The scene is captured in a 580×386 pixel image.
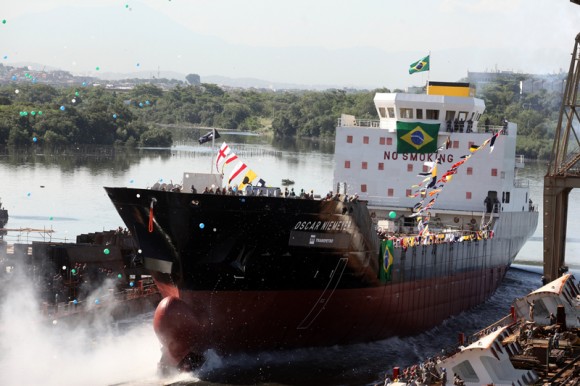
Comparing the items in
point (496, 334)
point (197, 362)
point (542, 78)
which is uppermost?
point (542, 78)

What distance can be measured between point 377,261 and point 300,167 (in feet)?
180

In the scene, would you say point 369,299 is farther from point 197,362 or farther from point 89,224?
point 89,224

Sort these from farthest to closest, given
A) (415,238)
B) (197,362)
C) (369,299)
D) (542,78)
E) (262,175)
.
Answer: (542,78) < (262,175) < (415,238) < (369,299) < (197,362)

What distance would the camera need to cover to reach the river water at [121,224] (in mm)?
29562

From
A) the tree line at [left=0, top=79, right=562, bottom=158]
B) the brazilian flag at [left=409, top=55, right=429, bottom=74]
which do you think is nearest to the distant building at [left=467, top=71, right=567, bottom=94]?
the tree line at [left=0, top=79, right=562, bottom=158]

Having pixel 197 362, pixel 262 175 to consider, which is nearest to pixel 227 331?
pixel 197 362

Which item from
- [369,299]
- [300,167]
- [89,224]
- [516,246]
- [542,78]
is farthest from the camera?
[542,78]

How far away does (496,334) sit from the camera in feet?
75.8

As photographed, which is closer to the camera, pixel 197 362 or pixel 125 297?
pixel 197 362

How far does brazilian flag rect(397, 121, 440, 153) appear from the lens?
42.5 m

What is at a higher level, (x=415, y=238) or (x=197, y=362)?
(x=415, y=238)

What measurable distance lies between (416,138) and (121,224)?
24254 millimetres

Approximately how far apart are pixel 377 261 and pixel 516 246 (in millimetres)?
18191

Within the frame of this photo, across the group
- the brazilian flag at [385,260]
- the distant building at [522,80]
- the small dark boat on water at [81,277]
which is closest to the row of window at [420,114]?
the brazilian flag at [385,260]
